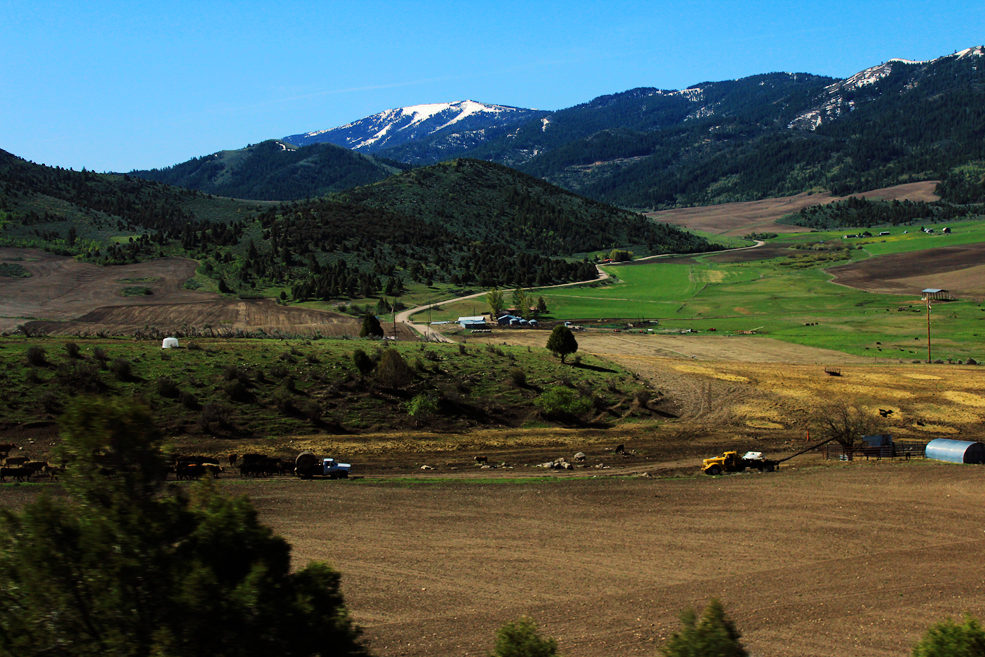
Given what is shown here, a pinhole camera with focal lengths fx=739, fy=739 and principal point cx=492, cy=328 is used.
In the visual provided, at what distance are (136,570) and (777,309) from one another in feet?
400

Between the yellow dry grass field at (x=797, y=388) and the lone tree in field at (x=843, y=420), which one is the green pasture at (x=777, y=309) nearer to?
the yellow dry grass field at (x=797, y=388)

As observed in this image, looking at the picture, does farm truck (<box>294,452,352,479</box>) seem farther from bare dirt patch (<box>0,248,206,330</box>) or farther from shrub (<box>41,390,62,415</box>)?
bare dirt patch (<box>0,248,206,330</box>)

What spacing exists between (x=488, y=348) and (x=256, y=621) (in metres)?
64.0

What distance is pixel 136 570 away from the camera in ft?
34.3

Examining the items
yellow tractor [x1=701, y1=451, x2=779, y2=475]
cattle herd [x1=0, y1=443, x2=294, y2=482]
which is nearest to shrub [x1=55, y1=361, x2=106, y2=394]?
cattle herd [x1=0, y1=443, x2=294, y2=482]

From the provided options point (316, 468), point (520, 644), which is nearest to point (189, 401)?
point (316, 468)

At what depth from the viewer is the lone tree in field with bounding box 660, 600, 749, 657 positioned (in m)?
10.4

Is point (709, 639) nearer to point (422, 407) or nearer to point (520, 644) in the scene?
point (520, 644)

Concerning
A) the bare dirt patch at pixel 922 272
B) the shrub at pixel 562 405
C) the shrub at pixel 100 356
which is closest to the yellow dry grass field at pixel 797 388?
the shrub at pixel 562 405

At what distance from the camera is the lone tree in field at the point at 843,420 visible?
49319mm

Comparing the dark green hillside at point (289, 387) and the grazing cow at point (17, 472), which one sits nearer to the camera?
the grazing cow at point (17, 472)

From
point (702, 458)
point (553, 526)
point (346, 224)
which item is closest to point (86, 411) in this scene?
point (553, 526)

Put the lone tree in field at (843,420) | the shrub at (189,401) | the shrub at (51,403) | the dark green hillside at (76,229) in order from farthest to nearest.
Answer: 1. the dark green hillside at (76,229)
2. the shrub at (189,401)
3. the lone tree in field at (843,420)
4. the shrub at (51,403)

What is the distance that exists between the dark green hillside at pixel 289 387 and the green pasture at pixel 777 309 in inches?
1674
